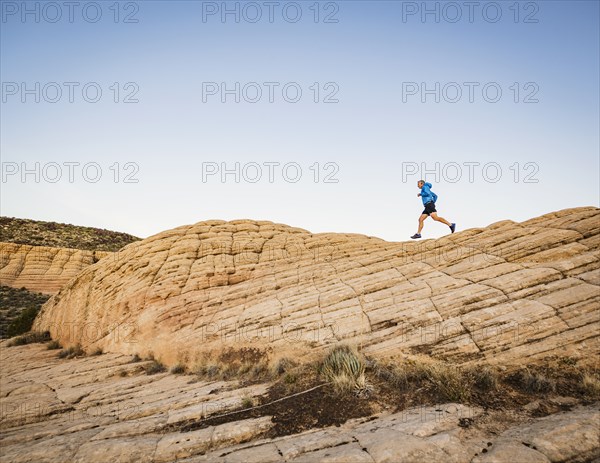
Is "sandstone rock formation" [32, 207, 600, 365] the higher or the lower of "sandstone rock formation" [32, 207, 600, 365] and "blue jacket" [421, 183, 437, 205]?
the lower

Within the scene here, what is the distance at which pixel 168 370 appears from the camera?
1281cm

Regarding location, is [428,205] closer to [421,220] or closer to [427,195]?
[427,195]

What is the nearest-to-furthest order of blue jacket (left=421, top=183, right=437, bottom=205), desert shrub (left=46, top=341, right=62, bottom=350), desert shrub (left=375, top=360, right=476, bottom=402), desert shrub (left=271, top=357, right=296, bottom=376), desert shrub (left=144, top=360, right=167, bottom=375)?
desert shrub (left=375, top=360, right=476, bottom=402) < desert shrub (left=271, top=357, right=296, bottom=376) < desert shrub (left=144, top=360, right=167, bottom=375) < blue jacket (left=421, top=183, right=437, bottom=205) < desert shrub (left=46, top=341, right=62, bottom=350)

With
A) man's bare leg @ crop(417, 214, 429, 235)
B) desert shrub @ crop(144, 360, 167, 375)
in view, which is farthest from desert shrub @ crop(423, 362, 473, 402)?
desert shrub @ crop(144, 360, 167, 375)

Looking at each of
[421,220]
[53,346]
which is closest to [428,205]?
[421,220]

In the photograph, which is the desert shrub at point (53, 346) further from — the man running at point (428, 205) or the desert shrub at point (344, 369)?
the man running at point (428, 205)

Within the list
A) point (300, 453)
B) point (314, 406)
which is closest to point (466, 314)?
point (314, 406)

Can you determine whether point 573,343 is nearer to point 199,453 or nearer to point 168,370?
point 199,453

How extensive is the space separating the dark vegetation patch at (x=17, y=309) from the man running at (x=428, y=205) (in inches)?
1085

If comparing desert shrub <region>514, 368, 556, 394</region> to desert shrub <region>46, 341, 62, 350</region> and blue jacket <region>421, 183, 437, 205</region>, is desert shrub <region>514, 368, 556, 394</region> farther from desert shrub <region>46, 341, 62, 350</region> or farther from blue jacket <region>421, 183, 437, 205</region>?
desert shrub <region>46, 341, 62, 350</region>

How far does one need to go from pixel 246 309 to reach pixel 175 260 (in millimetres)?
5662

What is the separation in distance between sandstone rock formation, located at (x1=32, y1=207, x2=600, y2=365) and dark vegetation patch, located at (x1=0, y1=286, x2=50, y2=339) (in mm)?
7948

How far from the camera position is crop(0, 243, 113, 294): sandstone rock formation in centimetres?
4084

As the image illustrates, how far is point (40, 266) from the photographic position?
1700 inches
